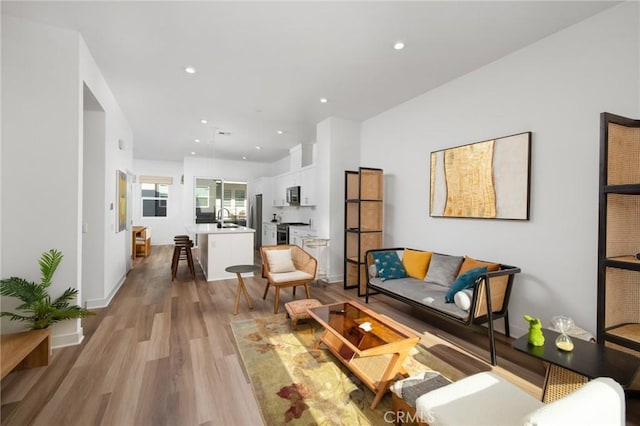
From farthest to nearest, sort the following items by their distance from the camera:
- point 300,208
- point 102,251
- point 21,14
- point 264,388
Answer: point 300,208 → point 102,251 → point 21,14 → point 264,388

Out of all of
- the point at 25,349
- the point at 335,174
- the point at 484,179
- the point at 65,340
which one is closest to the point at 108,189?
the point at 65,340

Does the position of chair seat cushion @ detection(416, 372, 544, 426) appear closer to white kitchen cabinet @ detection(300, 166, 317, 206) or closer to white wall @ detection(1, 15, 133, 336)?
white wall @ detection(1, 15, 133, 336)

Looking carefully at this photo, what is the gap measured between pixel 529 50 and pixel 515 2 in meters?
0.78

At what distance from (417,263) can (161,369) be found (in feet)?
9.85

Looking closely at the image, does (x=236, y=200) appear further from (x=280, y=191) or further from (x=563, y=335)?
(x=563, y=335)

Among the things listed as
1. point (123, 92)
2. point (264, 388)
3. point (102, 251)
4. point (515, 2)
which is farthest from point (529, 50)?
point (102, 251)

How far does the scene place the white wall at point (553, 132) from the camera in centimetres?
227

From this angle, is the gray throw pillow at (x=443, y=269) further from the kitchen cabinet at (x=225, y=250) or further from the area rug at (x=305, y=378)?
the kitchen cabinet at (x=225, y=250)

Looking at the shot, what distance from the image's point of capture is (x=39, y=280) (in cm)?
250

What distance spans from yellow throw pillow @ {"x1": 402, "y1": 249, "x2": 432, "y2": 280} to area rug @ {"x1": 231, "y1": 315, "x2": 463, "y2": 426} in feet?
3.71

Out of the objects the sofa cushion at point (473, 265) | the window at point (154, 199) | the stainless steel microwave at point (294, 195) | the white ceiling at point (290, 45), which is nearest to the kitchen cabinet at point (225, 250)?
the stainless steel microwave at point (294, 195)

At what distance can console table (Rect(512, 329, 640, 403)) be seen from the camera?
1543 millimetres

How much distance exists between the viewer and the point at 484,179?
10.3 ft

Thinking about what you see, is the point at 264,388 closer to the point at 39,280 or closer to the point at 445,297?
the point at 445,297
